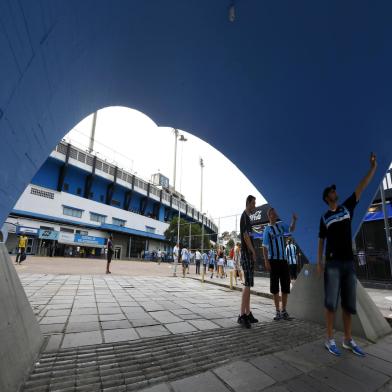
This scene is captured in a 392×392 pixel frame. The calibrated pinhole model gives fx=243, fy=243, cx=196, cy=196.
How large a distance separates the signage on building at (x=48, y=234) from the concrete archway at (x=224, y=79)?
1204 inches

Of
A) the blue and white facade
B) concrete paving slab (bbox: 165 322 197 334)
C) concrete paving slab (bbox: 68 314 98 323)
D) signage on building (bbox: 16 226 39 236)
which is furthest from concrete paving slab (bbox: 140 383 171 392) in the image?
signage on building (bbox: 16 226 39 236)

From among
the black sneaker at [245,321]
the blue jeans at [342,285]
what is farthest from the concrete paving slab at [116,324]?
the blue jeans at [342,285]

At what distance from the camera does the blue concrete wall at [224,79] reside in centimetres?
196

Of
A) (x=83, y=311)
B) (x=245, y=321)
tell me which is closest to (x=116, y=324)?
(x=83, y=311)

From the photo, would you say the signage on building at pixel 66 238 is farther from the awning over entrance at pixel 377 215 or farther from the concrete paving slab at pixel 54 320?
the awning over entrance at pixel 377 215

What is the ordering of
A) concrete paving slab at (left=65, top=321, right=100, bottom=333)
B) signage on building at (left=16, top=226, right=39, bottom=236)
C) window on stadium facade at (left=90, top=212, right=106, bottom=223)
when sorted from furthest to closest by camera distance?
window on stadium facade at (left=90, top=212, right=106, bottom=223) < signage on building at (left=16, top=226, right=39, bottom=236) < concrete paving slab at (left=65, top=321, right=100, bottom=333)

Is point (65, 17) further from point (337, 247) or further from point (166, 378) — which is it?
point (337, 247)

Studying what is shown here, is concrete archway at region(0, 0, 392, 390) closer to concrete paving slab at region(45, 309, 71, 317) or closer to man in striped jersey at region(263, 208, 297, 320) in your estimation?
man in striped jersey at region(263, 208, 297, 320)

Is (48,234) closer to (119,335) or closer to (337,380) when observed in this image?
(119,335)

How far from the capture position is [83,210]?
33938 mm

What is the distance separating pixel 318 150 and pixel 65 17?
3.50 m

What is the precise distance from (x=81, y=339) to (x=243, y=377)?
1.74 m

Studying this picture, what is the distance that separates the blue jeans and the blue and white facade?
64.0ft

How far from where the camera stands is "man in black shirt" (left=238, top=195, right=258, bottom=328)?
341cm
